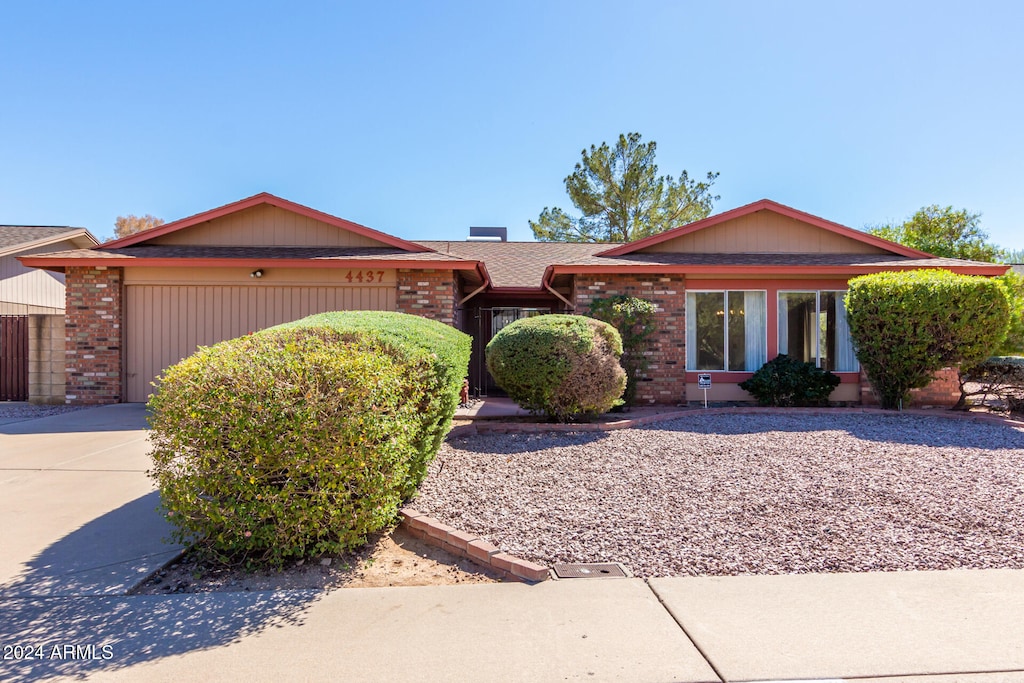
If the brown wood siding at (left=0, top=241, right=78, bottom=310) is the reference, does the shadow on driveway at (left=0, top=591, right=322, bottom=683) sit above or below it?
below

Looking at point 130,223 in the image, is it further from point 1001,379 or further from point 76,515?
point 1001,379

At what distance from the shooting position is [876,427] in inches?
307

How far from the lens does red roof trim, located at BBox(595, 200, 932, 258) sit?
37.6 feet

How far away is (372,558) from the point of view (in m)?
3.78

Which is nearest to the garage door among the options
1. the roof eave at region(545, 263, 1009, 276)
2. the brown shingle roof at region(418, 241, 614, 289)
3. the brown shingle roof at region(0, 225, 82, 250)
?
the brown shingle roof at region(418, 241, 614, 289)

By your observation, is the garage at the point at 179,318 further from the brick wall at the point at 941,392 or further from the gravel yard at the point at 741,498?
the brick wall at the point at 941,392

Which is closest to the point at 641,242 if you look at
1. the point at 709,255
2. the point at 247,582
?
the point at 709,255

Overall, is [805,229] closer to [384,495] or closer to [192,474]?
[384,495]

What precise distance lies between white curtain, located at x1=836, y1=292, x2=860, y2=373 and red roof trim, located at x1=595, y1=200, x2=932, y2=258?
157 centimetres

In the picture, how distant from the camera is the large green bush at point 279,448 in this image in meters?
3.32

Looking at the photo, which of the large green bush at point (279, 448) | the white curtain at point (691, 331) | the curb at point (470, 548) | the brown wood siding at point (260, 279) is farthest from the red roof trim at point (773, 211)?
the large green bush at point (279, 448)

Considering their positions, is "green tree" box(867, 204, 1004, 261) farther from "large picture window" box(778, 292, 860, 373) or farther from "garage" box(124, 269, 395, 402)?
"garage" box(124, 269, 395, 402)

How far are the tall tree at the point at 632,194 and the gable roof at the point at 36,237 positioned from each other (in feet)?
62.8

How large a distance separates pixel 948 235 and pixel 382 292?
21.0 meters
